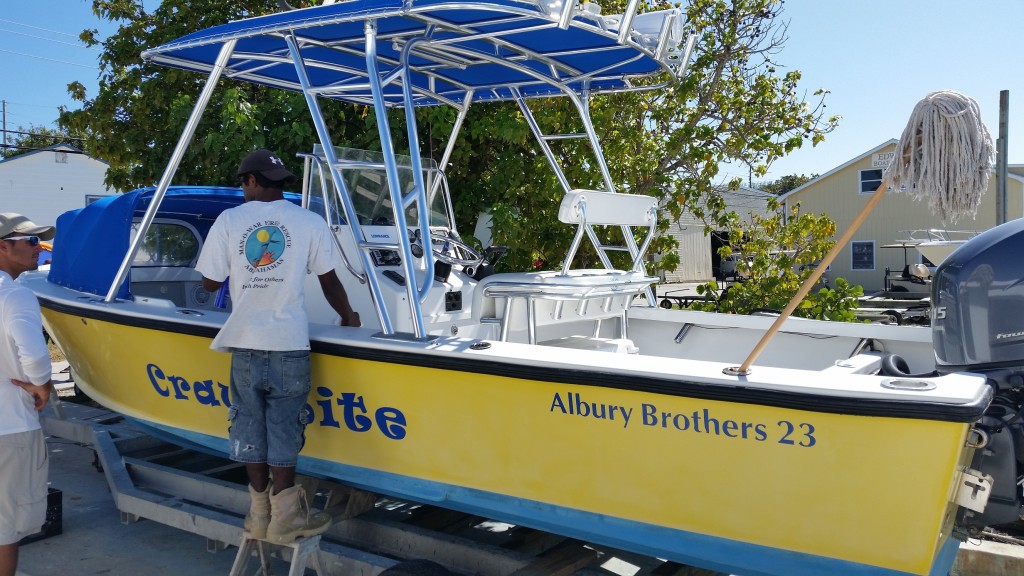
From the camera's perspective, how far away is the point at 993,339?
9.32ft

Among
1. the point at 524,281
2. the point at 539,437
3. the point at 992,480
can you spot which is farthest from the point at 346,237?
the point at 992,480

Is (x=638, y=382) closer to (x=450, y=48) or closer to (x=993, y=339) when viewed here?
(x=993, y=339)

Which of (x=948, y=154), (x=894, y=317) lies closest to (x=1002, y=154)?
(x=894, y=317)

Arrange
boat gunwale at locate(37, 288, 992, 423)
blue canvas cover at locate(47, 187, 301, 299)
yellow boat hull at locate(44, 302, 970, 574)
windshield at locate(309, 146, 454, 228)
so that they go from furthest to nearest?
blue canvas cover at locate(47, 187, 301, 299) → windshield at locate(309, 146, 454, 228) → yellow boat hull at locate(44, 302, 970, 574) → boat gunwale at locate(37, 288, 992, 423)

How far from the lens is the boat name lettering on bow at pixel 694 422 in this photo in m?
2.50

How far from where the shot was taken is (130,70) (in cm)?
850

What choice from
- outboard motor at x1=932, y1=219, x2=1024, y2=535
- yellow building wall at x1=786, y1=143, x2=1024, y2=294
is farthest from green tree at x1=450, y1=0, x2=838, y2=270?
yellow building wall at x1=786, y1=143, x2=1024, y2=294

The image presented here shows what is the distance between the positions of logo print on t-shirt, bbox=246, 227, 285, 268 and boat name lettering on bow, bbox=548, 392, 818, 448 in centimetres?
126

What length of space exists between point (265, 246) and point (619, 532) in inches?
69.5

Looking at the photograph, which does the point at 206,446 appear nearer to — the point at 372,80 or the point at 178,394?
the point at 178,394

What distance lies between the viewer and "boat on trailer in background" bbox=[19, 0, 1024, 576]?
8.14ft

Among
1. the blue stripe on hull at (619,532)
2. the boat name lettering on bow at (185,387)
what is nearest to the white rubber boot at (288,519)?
the blue stripe on hull at (619,532)

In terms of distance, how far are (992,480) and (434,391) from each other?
1.97 metres

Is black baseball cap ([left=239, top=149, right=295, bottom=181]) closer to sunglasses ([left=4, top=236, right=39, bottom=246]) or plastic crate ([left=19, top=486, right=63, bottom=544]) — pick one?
sunglasses ([left=4, top=236, right=39, bottom=246])
